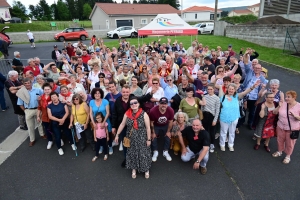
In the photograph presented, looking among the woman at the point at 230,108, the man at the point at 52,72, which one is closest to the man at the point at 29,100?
the man at the point at 52,72

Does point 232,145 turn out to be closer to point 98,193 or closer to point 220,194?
point 220,194

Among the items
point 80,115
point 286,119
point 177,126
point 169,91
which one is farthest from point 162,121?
point 286,119

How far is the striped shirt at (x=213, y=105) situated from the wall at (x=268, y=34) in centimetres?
1453

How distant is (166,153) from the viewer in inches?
185

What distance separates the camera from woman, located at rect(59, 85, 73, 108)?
4.83 meters

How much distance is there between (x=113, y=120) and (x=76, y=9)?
231ft

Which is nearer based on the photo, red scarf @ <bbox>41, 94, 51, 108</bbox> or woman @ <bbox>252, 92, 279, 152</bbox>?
woman @ <bbox>252, 92, 279, 152</bbox>

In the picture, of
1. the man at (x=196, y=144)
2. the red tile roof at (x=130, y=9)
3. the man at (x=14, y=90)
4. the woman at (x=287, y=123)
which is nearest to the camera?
the man at (x=196, y=144)

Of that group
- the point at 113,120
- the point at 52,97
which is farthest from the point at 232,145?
the point at 52,97

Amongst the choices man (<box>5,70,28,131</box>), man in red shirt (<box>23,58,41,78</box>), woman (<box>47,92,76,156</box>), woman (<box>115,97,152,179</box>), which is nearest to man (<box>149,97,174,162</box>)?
woman (<box>115,97,152,179</box>)

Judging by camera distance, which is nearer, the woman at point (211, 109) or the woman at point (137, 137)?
the woman at point (137, 137)

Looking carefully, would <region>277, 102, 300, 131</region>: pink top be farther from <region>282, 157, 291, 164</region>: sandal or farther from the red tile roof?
the red tile roof

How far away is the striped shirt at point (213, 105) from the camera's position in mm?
4527

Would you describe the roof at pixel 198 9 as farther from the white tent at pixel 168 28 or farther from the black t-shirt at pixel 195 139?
the black t-shirt at pixel 195 139
